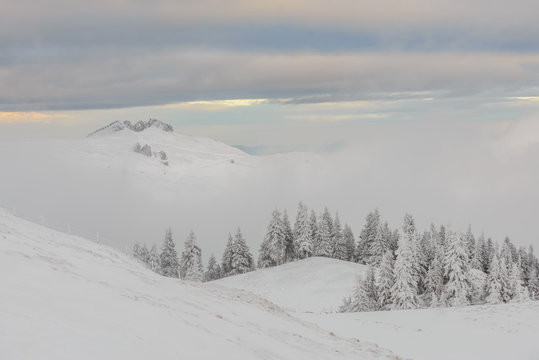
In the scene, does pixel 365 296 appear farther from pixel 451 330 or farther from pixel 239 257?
pixel 239 257

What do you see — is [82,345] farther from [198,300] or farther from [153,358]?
[198,300]

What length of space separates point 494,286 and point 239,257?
146ft

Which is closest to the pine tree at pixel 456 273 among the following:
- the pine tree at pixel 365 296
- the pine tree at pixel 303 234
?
the pine tree at pixel 365 296

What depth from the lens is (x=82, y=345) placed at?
10.7 meters

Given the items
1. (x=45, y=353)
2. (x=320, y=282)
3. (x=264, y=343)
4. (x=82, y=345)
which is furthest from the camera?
(x=320, y=282)

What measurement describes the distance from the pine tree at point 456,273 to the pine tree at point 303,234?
3330cm

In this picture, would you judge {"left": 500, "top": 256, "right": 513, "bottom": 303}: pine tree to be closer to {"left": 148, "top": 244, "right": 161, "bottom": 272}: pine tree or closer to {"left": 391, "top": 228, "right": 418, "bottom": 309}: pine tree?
{"left": 391, "top": 228, "right": 418, "bottom": 309}: pine tree

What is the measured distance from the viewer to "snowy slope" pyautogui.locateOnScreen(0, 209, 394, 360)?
10859 millimetres

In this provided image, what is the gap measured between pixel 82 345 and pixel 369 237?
252 ft

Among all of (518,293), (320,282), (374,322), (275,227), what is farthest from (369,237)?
(374,322)

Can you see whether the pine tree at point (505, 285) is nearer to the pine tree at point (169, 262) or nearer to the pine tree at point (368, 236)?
the pine tree at point (368, 236)

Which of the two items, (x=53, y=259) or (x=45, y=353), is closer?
(x=45, y=353)

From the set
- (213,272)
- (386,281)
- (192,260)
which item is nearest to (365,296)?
(386,281)

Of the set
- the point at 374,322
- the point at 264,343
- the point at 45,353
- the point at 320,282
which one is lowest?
the point at 320,282
